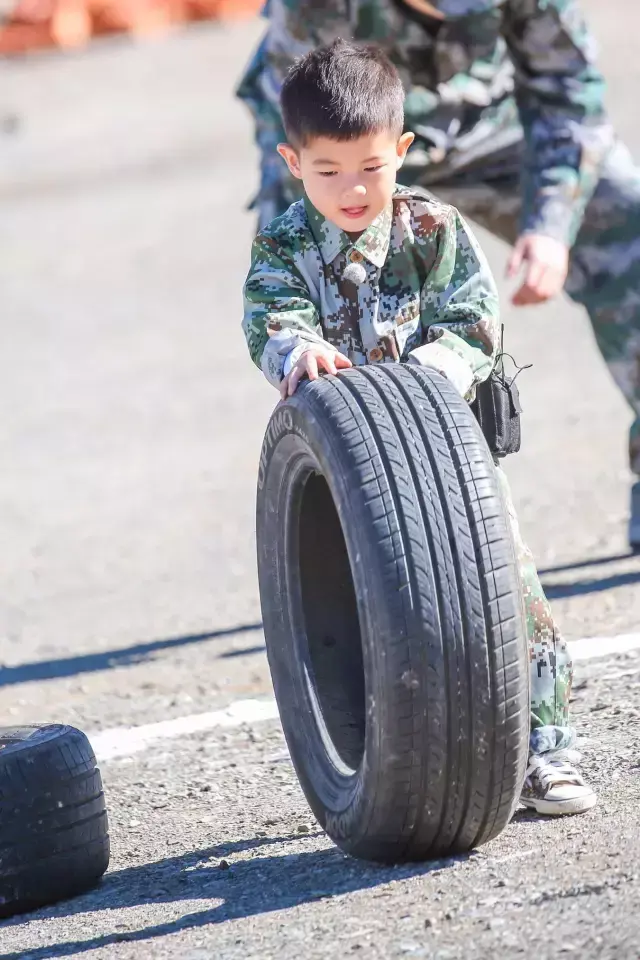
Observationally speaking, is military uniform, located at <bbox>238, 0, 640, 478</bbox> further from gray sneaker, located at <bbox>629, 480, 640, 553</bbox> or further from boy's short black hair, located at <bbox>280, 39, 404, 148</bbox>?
boy's short black hair, located at <bbox>280, 39, 404, 148</bbox>

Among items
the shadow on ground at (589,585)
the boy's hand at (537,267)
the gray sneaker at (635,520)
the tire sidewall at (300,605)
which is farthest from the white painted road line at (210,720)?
the tire sidewall at (300,605)

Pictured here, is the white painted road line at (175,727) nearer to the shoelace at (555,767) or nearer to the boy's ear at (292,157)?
the shoelace at (555,767)

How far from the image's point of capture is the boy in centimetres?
333

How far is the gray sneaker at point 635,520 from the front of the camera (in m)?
5.85

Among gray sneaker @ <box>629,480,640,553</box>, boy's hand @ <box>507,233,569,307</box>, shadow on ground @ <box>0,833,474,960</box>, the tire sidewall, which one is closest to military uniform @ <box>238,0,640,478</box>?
boy's hand @ <box>507,233,569,307</box>

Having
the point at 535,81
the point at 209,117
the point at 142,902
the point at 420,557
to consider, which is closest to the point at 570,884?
the point at 420,557

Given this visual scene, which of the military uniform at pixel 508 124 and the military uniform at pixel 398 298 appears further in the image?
the military uniform at pixel 508 124

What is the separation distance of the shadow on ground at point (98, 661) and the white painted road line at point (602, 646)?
129 centimetres

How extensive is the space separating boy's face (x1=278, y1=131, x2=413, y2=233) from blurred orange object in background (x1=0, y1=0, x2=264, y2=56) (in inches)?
932

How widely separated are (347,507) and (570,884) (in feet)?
2.53

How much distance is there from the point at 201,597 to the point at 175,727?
151 cm

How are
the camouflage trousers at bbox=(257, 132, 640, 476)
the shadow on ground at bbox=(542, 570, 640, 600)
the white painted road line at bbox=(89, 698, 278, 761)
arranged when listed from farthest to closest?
the shadow on ground at bbox=(542, 570, 640, 600), the camouflage trousers at bbox=(257, 132, 640, 476), the white painted road line at bbox=(89, 698, 278, 761)

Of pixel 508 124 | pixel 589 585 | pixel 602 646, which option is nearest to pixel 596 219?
pixel 508 124

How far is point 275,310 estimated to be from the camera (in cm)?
343
